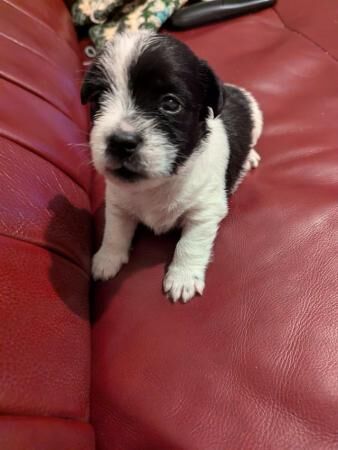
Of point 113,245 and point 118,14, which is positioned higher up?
point 118,14

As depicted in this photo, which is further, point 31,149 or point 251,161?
point 251,161

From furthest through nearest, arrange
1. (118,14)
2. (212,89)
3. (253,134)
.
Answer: (118,14)
(253,134)
(212,89)

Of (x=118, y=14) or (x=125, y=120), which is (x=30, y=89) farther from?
(x=118, y=14)

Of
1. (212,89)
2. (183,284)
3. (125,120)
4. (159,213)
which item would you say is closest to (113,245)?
(159,213)

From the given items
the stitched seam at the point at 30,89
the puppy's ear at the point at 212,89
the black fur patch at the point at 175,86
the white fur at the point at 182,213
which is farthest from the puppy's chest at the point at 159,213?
the stitched seam at the point at 30,89

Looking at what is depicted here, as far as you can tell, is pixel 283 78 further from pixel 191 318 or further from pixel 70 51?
pixel 191 318

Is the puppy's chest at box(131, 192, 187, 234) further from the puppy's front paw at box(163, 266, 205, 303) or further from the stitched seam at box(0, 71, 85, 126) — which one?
the stitched seam at box(0, 71, 85, 126)

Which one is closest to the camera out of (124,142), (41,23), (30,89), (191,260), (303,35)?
(124,142)

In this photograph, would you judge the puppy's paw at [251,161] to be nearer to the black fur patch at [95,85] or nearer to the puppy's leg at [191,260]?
the puppy's leg at [191,260]
